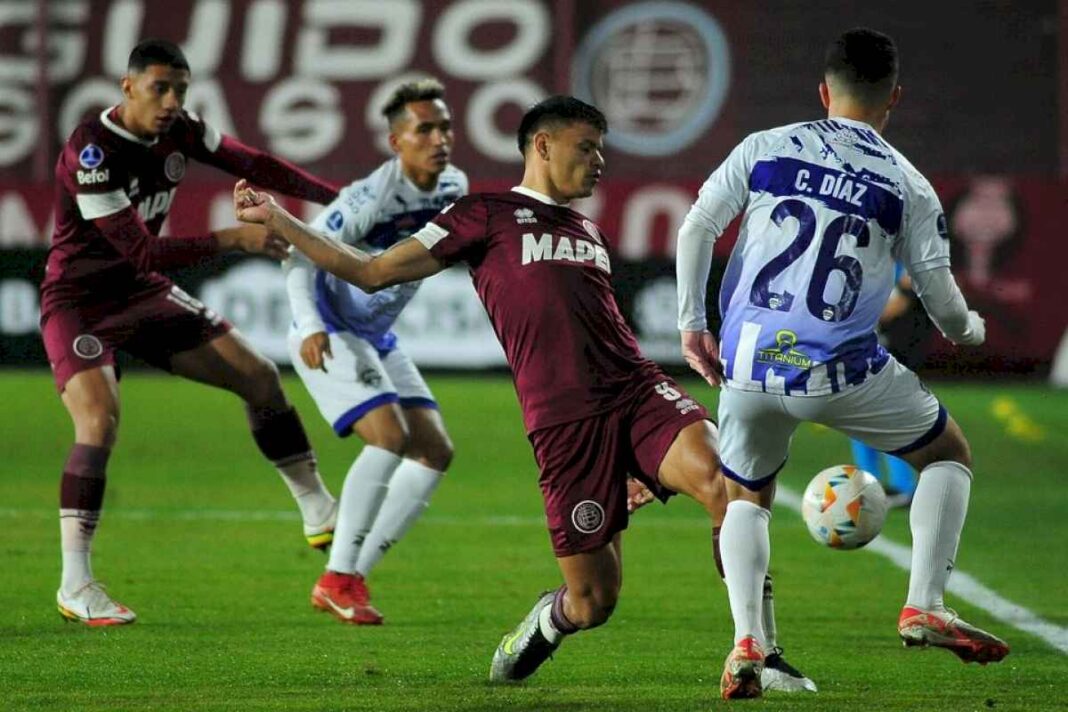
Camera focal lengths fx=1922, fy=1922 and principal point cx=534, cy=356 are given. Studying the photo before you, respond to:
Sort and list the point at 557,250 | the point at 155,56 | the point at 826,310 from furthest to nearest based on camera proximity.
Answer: the point at 155,56 → the point at 557,250 → the point at 826,310

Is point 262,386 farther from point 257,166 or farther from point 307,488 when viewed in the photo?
point 257,166

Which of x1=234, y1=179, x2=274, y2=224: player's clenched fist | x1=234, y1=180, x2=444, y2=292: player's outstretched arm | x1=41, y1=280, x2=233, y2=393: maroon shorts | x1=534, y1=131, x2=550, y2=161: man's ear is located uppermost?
x1=534, y1=131, x2=550, y2=161: man's ear

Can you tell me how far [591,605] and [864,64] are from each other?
1.87m

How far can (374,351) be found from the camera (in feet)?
26.8

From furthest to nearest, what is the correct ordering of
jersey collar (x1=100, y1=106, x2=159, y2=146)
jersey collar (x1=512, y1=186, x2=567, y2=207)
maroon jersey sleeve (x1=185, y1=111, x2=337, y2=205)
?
maroon jersey sleeve (x1=185, y1=111, x2=337, y2=205), jersey collar (x1=100, y1=106, x2=159, y2=146), jersey collar (x1=512, y1=186, x2=567, y2=207)

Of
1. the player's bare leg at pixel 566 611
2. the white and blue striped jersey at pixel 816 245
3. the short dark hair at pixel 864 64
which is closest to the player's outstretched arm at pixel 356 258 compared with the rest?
the white and blue striped jersey at pixel 816 245

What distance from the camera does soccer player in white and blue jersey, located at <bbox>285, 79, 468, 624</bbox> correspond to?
7852mm

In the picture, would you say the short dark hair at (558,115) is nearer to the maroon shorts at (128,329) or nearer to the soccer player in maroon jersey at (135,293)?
the soccer player in maroon jersey at (135,293)

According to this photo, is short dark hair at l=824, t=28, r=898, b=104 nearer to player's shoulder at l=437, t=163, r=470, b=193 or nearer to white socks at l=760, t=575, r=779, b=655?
white socks at l=760, t=575, r=779, b=655

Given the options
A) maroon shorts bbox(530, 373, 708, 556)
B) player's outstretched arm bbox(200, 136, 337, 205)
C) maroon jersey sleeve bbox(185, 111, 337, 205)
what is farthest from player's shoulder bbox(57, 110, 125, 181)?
maroon shorts bbox(530, 373, 708, 556)

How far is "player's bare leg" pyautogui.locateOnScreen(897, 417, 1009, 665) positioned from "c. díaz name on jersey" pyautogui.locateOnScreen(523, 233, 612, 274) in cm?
120

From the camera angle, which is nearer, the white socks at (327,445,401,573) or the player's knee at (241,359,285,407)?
the white socks at (327,445,401,573)

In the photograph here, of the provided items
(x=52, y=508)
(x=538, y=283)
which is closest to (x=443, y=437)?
(x=538, y=283)

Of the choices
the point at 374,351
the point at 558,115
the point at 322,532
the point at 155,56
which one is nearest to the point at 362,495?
the point at 322,532
